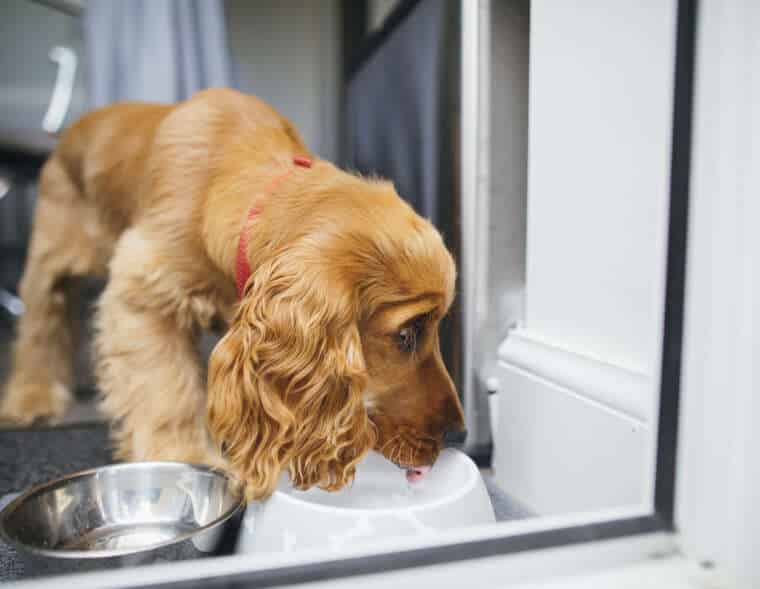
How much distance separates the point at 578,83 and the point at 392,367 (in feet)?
1.82

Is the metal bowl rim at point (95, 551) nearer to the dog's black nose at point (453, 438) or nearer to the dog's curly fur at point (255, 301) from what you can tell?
the dog's curly fur at point (255, 301)

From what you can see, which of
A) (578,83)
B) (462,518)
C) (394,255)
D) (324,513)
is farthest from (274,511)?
(578,83)

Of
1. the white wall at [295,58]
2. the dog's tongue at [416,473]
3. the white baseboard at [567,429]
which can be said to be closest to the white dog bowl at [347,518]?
the dog's tongue at [416,473]

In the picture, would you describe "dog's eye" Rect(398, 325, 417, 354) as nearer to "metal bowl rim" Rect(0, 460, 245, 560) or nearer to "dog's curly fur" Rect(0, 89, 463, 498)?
"dog's curly fur" Rect(0, 89, 463, 498)

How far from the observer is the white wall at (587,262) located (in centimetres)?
83

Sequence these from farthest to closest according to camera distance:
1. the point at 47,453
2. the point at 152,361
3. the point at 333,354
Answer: the point at 47,453 < the point at 152,361 < the point at 333,354

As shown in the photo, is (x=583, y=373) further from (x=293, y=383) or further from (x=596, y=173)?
(x=293, y=383)

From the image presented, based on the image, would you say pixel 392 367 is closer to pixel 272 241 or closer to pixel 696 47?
pixel 272 241

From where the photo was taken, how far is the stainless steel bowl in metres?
0.81

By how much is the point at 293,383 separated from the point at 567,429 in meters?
0.46

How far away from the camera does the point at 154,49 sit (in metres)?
1.75

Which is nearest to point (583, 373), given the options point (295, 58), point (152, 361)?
point (152, 361)

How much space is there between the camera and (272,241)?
0.94 metres

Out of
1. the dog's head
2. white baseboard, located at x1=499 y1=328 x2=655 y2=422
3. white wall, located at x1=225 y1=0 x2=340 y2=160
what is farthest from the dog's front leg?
white wall, located at x1=225 y1=0 x2=340 y2=160
